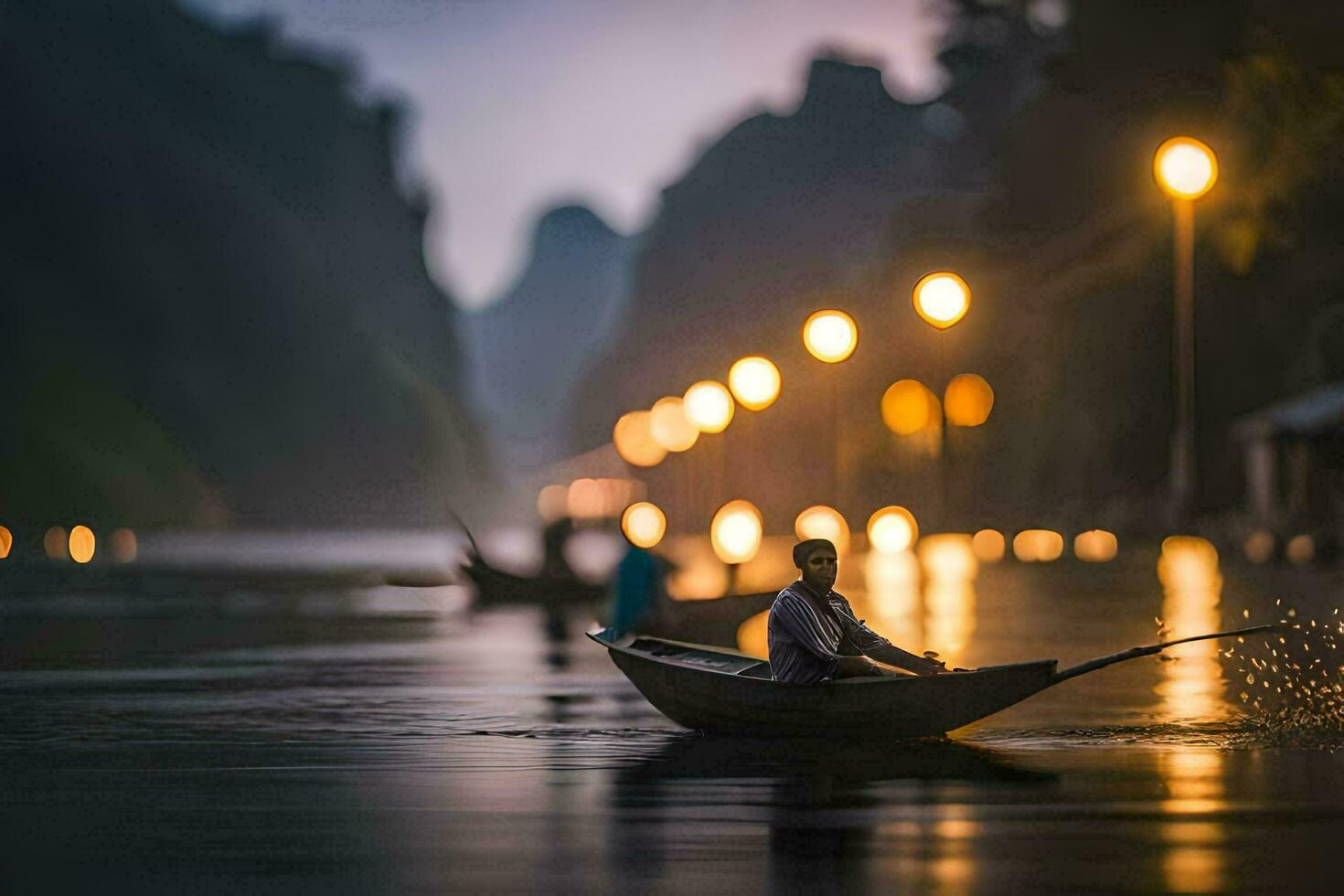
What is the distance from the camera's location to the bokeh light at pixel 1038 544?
66.7 meters

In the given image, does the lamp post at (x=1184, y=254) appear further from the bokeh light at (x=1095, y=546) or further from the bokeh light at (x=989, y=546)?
the bokeh light at (x=989, y=546)

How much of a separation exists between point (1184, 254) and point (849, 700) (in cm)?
1556

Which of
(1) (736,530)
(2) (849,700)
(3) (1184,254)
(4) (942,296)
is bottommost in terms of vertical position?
(2) (849,700)

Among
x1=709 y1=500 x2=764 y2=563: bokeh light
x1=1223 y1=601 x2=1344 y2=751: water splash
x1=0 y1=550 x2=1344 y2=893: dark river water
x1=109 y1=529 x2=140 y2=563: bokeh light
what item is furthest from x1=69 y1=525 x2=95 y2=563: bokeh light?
x1=1223 y1=601 x2=1344 y2=751: water splash

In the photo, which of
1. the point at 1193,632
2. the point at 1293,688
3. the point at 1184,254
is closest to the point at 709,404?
the point at 1184,254

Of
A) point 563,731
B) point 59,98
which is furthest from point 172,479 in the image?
point 563,731

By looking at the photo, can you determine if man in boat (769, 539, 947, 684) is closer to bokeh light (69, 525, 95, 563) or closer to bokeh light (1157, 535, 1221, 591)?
bokeh light (1157, 535, 1221, 591)

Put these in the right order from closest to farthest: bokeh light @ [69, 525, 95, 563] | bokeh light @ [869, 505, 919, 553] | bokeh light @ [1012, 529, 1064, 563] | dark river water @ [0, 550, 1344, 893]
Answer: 1. dark river water @ [0, 550, 1344, 893]
2. bokeh light @ [869, 505, 919, 553]
3. bokeh light @ [1012, 529, 1064, 563]
4. bokeh light @ [69, 525, 95, 563]

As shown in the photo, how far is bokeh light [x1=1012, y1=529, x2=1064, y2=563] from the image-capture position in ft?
219

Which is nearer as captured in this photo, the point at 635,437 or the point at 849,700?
the point at 849,700

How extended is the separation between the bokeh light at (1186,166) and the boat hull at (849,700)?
43.0 feet

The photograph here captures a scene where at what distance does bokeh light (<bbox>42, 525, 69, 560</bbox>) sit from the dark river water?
82184mm

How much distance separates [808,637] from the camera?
13.8 meters

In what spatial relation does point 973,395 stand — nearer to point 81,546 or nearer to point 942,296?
point 81,546
